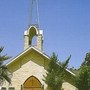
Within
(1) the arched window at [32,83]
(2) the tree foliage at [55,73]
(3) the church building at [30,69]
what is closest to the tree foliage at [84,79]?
(2) the tree foliage at [55,73]

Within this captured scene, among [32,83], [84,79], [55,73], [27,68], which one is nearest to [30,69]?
[27,68]

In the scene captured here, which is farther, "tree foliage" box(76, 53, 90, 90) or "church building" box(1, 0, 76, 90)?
"church building" box(1, 0, 76, 90)

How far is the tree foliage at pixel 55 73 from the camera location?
4022 cm

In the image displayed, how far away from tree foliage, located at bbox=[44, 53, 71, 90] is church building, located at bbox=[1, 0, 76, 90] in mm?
1862

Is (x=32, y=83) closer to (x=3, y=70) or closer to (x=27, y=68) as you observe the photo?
(x=27, y=68)

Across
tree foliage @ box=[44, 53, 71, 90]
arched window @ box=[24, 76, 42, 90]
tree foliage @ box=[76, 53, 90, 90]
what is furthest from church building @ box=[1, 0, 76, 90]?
tree foliage @ box=[76, 53, 90, 90]

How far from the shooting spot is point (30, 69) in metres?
43.4

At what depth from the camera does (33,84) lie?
142 ft

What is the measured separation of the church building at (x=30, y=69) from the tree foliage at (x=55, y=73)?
186 centimetres

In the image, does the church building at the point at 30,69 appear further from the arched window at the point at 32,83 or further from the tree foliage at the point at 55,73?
the tree foliage at the point at 55,73

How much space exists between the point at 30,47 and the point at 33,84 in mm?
4249

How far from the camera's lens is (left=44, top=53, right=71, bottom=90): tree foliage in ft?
132

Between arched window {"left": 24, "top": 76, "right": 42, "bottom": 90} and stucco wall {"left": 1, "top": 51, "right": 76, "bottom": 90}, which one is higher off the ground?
stucco wall {"left": 1, "top": 51, "right": 76, "bottom": 90}

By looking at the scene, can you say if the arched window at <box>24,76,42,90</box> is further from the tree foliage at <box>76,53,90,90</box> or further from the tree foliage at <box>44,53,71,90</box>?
the tree foliage at <box>76,53,90,90</box>
